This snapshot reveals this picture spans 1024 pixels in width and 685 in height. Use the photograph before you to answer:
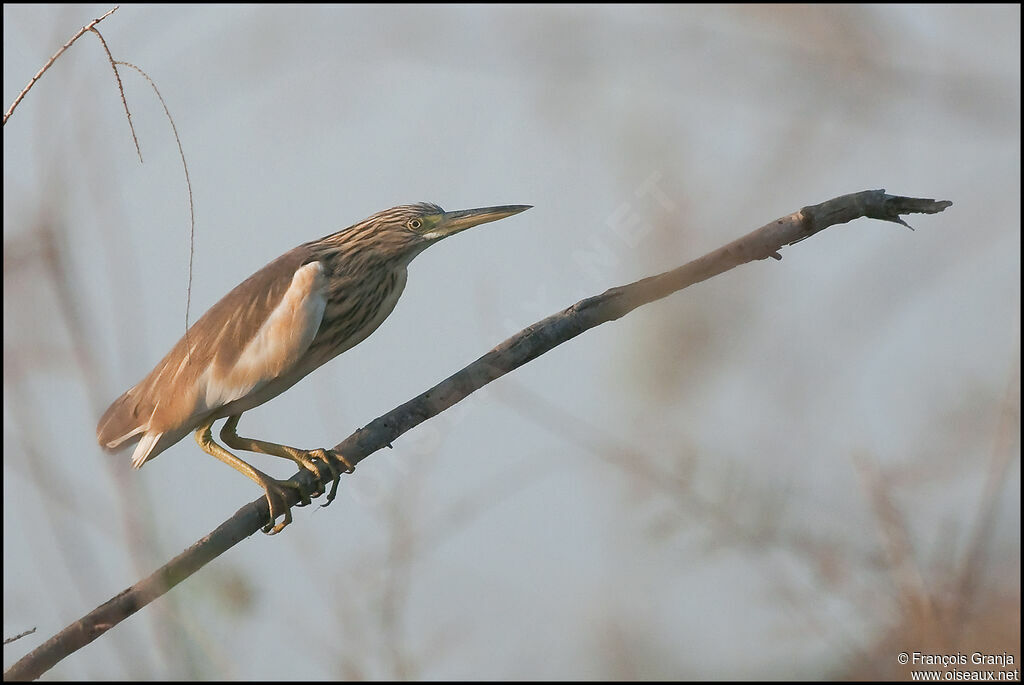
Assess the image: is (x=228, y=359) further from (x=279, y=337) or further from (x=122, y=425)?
(x=122, y=425)

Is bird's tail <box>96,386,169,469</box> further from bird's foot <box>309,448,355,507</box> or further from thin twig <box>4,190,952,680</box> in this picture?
thin twig <box>4,190,952,680</box>

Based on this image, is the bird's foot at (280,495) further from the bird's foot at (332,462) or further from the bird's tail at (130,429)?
the bird's tail at (130,429)

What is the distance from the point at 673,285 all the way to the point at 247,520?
44.6 inches

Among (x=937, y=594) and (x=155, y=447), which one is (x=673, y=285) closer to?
(x=937, y=594)

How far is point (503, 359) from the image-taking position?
249 cm

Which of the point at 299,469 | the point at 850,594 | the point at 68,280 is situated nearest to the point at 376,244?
the point at 299,469

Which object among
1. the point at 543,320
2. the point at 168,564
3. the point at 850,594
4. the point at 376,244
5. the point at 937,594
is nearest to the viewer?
the point at 168,564

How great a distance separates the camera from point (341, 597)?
3701 mm

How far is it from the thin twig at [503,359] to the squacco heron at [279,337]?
1.95 ft

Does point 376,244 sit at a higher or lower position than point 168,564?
higher

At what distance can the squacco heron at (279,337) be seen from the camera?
11.0 feet

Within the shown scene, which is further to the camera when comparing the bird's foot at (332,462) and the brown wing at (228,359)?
the brown wing at (228,359)

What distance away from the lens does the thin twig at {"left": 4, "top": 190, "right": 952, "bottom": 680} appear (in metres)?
2.22

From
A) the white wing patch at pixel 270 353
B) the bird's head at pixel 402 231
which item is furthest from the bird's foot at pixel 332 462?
the bird's head at pixel 402 231
